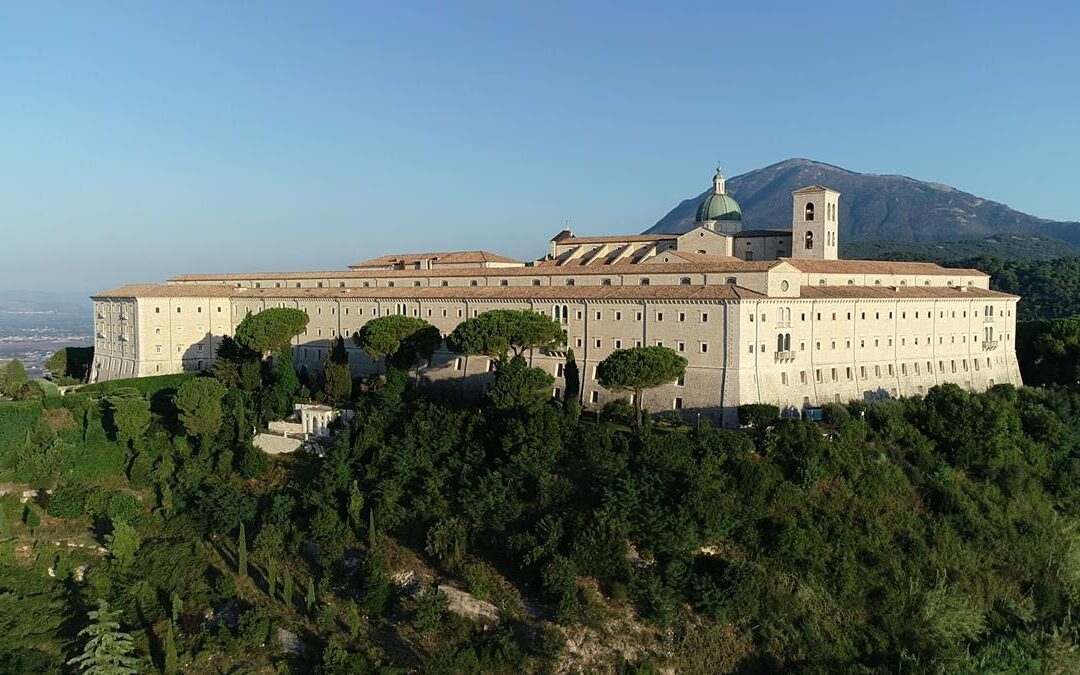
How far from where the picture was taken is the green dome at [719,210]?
5612 centimetres

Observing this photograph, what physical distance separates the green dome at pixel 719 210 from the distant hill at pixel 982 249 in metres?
61.1

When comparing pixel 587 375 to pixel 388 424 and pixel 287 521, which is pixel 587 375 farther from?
pixel 287 521

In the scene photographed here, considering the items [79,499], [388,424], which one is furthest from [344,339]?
[79,499]

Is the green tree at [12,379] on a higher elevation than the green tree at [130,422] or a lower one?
higher

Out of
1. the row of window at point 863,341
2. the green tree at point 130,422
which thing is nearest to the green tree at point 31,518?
the green tree at point 130,422

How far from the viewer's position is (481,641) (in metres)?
29.0

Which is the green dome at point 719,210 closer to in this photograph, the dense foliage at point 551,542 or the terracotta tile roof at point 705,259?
the terracotta tile roof at point 705,259

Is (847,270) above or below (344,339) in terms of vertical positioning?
above

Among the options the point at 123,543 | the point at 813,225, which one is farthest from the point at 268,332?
the point at 813,225

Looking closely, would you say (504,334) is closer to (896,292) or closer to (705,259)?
(705,259)

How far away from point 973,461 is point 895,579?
9.80 meters

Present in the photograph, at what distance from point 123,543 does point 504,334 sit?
18342 millimetres

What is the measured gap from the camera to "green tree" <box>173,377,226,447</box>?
42000mm

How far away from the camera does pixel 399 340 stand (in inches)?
1869
